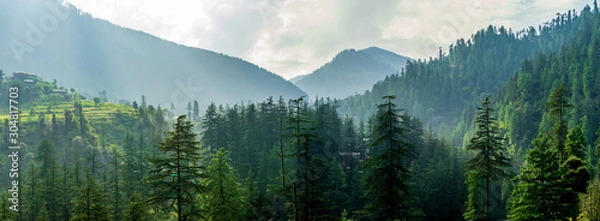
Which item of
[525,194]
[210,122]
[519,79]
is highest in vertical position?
[519,79]

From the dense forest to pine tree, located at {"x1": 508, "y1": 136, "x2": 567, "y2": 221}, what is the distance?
9 centimetres

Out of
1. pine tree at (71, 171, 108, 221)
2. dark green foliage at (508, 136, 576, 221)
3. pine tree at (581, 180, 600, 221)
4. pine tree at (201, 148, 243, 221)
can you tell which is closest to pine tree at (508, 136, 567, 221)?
dark green foliage at (508, 136, 576, 221)

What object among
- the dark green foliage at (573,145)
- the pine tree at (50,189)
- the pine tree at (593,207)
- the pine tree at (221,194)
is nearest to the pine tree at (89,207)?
the pine tree at (221,194)

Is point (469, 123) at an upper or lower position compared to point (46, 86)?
lower

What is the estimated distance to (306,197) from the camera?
28797 millimetres

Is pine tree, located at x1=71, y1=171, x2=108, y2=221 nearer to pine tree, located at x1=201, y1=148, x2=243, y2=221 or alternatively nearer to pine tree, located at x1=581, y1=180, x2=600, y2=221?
pine tree, located at x1=201, y1=148, x2=243, y2=221

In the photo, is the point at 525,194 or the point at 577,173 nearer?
the point at 525,194

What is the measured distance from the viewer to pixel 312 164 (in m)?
29.1

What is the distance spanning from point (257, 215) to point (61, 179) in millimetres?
32048

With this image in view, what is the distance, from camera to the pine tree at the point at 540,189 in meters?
30.1

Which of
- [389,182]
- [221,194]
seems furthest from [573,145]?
[221,194]

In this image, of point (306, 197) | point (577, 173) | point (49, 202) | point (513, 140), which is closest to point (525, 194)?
point (577, 173)

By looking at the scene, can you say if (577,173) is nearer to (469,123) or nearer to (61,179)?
(61,179)

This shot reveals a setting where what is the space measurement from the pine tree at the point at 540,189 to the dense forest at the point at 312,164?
0.30 feet
